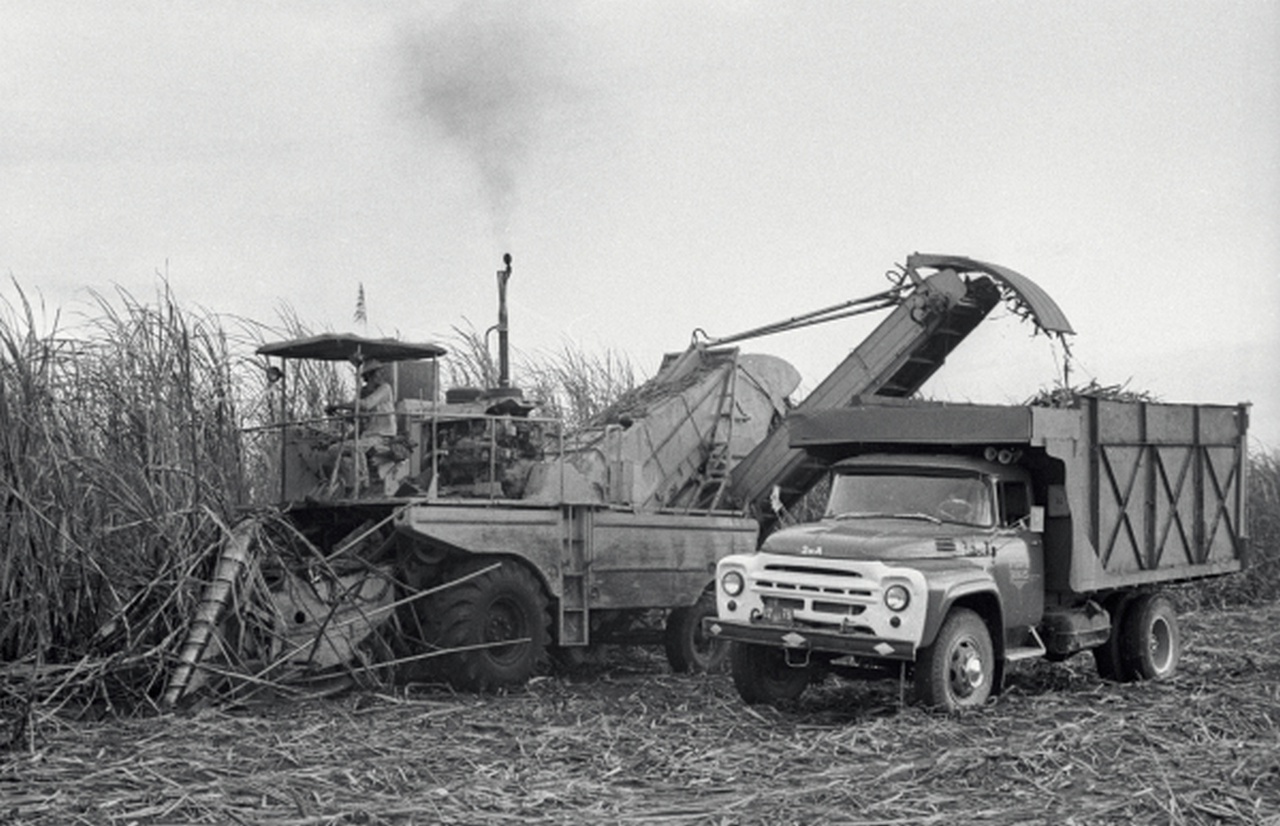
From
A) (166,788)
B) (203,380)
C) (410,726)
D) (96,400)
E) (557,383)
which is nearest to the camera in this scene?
(166,788)

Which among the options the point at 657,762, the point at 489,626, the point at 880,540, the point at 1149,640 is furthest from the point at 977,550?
the point at 489,626

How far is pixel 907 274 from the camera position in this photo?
16078mm

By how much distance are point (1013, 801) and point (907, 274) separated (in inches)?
319

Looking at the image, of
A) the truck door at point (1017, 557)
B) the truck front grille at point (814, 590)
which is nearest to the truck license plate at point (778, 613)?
the truck front grille at point (814, 590)

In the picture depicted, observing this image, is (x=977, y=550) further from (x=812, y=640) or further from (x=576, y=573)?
(x=576, y=573)

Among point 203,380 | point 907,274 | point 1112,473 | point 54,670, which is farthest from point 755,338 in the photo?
point 54,670

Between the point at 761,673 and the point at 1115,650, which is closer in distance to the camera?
the point at 761,673

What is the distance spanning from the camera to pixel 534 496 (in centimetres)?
1419

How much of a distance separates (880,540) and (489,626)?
3.48 metres

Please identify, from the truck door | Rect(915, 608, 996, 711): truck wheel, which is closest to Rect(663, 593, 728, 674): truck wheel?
the truck door

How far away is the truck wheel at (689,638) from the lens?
1493 cm

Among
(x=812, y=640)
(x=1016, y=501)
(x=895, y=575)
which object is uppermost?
(x=1016, y=501)

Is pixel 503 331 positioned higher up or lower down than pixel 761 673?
higher up

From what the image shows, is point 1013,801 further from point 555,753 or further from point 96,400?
point 96,400
